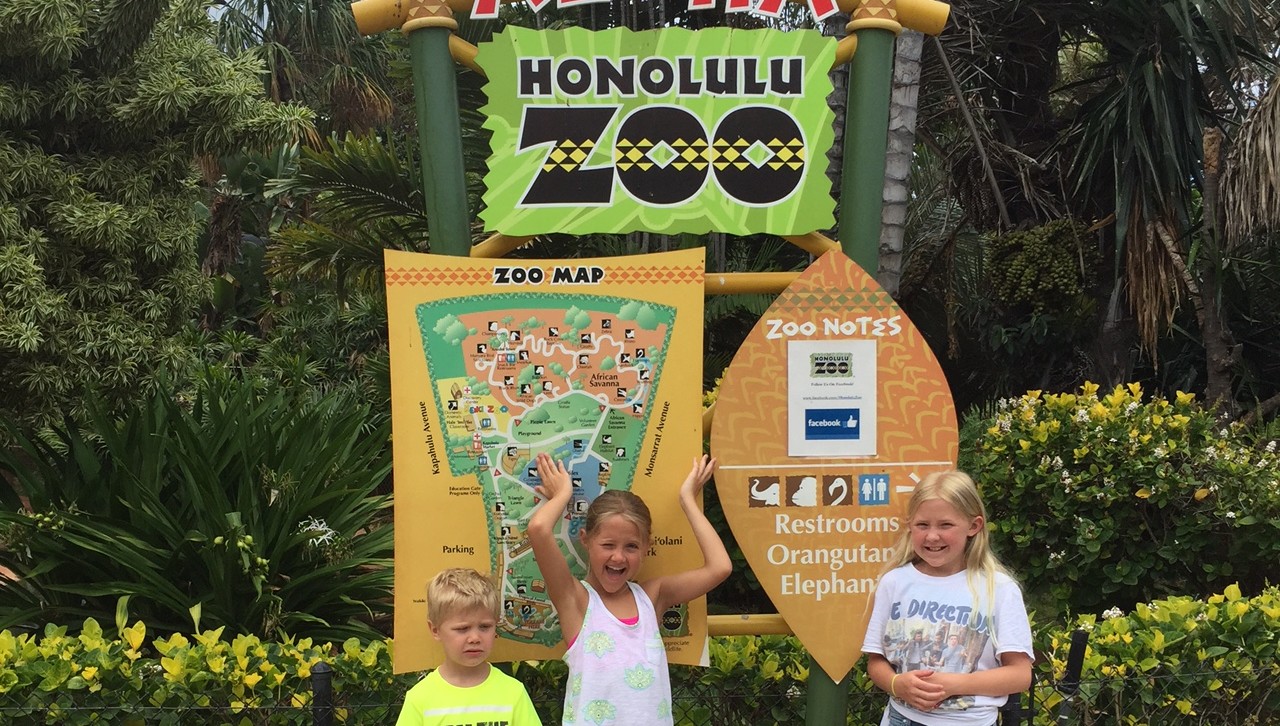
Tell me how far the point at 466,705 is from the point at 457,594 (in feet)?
0.84

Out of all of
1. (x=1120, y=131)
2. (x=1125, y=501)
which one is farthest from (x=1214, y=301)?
(x=1125, y=501)

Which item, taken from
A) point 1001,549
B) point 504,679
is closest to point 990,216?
point 1001,549

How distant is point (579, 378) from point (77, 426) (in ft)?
11.7

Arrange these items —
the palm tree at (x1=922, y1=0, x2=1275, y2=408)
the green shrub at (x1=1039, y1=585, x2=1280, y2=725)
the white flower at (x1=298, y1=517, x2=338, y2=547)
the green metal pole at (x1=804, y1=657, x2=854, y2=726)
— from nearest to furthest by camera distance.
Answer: the green metal pole at (x1=804, y1=657, x2=854, y2=726)
the green shrub at (x1=1039, y1=585, x2=1280, y2=725)
the white flower at (x1=298, y1=517, x2=338, y2=547)
the palm tree at (x1=922, y1=0, x2=1275, y2=408)

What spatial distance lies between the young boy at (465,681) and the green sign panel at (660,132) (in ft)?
3.31

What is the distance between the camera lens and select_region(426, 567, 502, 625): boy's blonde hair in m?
2.56

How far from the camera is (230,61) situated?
17.2 ft

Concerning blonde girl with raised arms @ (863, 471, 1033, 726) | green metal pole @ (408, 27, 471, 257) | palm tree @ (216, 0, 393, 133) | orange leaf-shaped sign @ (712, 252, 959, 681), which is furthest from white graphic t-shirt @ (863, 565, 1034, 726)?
palm tree @ (216, 0, 393, 133)

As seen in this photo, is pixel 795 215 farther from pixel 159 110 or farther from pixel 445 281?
pixel 159 110

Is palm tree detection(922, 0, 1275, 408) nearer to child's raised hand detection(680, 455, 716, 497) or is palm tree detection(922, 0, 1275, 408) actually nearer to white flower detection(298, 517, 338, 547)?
child's raised hand detection(680, 455, 716, 497)

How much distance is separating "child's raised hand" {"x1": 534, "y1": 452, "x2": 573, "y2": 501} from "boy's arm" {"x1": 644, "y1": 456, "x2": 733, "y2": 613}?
320mm

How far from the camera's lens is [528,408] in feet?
9.71

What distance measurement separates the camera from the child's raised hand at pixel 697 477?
2922 mm

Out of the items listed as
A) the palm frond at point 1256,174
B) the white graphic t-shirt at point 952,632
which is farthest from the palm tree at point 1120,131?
the white graphic t-shirt at point 952,632
